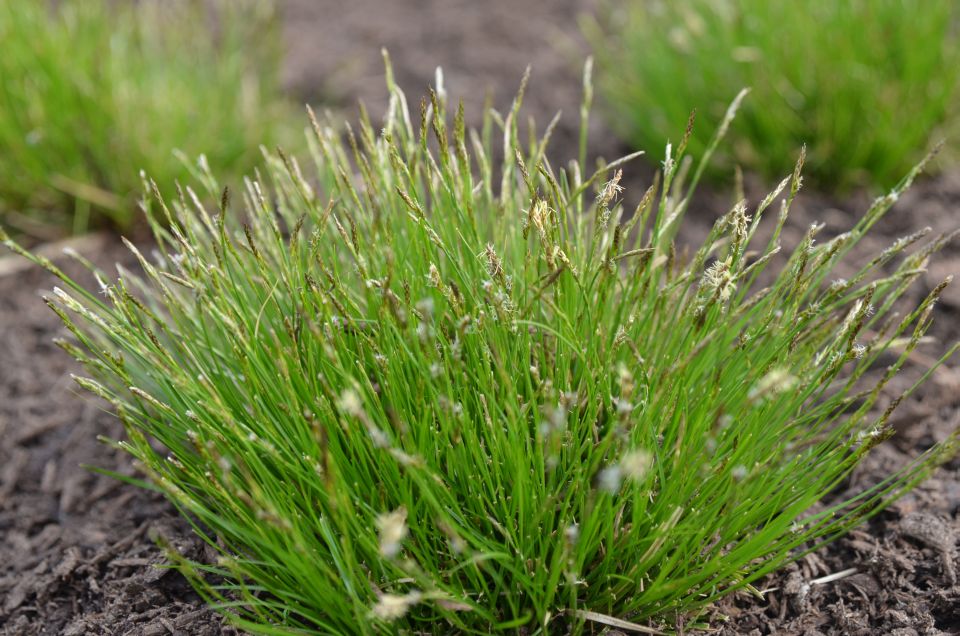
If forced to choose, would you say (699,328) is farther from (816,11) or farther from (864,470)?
(816,11)

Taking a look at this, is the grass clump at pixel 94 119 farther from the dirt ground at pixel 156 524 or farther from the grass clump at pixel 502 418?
the grass clump at pixel 502 418

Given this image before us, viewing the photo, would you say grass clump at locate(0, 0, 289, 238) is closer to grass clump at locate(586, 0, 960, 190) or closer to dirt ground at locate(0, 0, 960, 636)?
dirt ground at locate(0, 0, 960, 636)

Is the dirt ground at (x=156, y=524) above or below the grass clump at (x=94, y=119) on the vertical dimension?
below

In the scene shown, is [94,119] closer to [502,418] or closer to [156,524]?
[156,524]

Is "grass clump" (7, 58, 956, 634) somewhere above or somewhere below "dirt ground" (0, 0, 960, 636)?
above

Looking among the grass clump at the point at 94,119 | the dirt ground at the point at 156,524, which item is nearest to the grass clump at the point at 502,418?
the dirt ground at the point at 156,524

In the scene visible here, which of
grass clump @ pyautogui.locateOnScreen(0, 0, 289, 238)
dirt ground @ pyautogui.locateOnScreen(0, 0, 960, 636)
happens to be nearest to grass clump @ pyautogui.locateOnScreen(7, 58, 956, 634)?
dirt ground @ pyautogui.locateOnScreen(0, 0, 960, 636)
